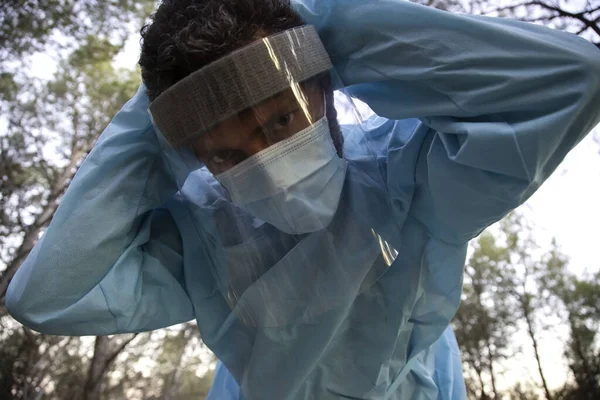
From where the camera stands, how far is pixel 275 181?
28.9 inches

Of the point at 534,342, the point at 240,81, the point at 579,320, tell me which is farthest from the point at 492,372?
the point at 240,81

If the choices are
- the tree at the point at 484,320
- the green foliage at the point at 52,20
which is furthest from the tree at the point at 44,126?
the tree at the point at 484,320

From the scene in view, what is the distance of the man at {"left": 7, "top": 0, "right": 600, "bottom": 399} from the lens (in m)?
0.67

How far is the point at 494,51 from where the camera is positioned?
26.5 inches

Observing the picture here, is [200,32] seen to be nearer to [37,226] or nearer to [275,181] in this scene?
[275,181]

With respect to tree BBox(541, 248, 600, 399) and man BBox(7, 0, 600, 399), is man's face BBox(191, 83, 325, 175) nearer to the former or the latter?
man BBox(7, 0, 600, 399)

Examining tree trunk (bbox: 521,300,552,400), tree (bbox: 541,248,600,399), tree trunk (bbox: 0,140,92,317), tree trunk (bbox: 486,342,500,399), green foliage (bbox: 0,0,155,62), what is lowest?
tree trunk (bbox: 486,342,500,399)

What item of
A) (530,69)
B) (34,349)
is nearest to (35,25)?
(34,349)

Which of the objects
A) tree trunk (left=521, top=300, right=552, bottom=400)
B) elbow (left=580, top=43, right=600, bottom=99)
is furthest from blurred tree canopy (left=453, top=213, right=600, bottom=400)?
elbow (left=580, top=43, right=600, bottom=99)

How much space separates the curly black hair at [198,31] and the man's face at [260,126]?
10 centimetres

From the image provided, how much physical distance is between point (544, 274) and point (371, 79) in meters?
3.80

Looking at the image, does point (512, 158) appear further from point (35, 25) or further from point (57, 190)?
point (57, 190)

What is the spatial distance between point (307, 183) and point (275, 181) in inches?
2.0

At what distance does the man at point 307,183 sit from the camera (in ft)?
2.21
